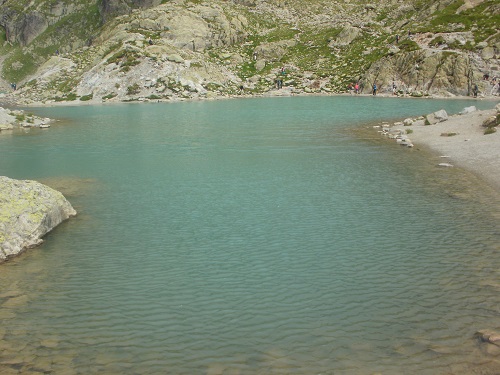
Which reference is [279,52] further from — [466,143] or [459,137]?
[466,143]

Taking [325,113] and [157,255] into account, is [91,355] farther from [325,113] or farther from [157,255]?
[325,113]

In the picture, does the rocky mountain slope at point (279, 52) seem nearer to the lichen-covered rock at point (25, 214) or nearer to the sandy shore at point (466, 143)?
the sandy shore at point (466, 143)

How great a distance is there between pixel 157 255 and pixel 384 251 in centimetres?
876

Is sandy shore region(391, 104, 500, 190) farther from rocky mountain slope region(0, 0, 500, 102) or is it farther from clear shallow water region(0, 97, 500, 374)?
rocky mountain slope region(0, 0, 500, 102)

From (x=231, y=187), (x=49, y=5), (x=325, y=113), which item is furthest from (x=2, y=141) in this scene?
(x=49, y=5)

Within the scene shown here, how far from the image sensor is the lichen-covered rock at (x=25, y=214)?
1820 centimetres

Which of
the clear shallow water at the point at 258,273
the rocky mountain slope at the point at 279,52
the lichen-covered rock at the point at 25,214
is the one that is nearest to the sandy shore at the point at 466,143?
the clear shallow water at the point at 258,273

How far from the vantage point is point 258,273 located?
16.0m

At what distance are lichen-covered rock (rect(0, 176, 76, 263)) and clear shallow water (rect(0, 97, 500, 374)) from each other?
678 millimetres

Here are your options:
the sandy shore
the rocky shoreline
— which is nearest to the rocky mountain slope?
the rocky shoreline

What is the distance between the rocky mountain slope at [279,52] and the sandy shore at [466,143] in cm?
5010

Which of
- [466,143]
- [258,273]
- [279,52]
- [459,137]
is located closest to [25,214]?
[258,273]

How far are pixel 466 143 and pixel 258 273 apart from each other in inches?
1129

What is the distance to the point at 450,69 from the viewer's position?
92875mm
